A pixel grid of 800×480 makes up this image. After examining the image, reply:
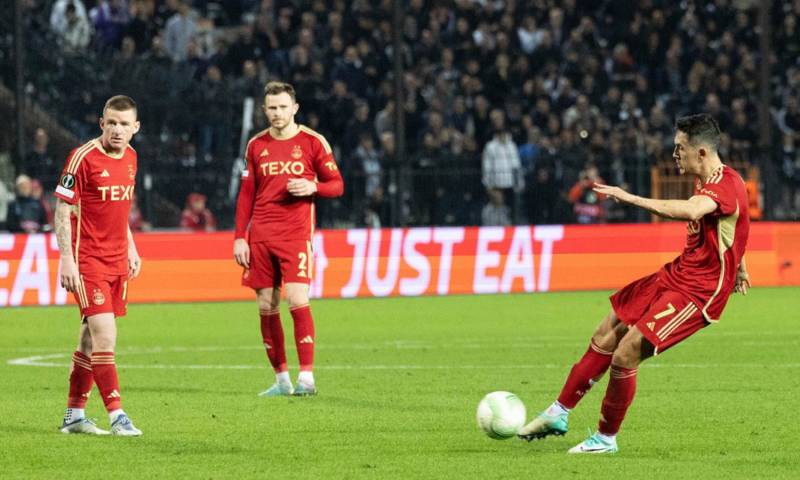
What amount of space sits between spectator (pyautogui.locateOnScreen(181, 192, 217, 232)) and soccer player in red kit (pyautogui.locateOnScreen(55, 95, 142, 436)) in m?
13.1

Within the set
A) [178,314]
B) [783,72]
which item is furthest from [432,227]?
[783,72]

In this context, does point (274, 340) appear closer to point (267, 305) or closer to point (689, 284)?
point (267, 305)

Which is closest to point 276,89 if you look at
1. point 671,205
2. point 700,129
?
point 700,129

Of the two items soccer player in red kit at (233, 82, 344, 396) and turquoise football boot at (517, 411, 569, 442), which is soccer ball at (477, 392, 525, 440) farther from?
soccer player in red kit at (233, 82, 344, 396)

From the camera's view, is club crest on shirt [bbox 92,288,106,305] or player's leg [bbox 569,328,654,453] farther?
club crest on shirt [bbox 92,288,106,305]

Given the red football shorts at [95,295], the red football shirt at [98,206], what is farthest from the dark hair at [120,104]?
the red football shorts at [95,295]

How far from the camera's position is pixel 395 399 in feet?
37.0

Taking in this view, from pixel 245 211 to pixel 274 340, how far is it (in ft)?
3.34

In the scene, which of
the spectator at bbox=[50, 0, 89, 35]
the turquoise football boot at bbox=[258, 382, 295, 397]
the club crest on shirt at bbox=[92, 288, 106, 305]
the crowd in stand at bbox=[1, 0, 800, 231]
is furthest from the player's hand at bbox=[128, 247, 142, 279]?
the spectator at bbox=[50, 0, 89, 35]

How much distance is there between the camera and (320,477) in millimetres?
7957

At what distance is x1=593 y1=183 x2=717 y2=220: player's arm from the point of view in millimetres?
7941

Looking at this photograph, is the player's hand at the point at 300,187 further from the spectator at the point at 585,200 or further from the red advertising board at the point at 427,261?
the spectator at the point at 585,200

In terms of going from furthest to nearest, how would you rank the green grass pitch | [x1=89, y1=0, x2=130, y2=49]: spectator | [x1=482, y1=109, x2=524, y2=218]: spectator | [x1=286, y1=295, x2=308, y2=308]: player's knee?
[x1=89, y1=0, x2=130, y2=49]: spectator
[x1=482, y1=109, x2=524, y2=218]: spectator
[x1=286, y1=295, x2=308, y2=308]: player's knee
the green grass pitch

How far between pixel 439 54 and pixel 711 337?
12163mm
